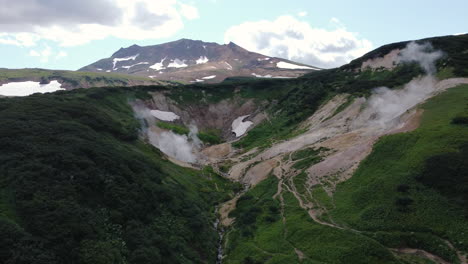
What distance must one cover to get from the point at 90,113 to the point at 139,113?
33.7 m

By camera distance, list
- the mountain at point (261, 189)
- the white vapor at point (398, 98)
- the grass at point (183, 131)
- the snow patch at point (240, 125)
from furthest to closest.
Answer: the snow patch at point (240, 125) < the grass at point (183, 131) < the white vapor at point (398, 98) < the mountain at point (261, 189)

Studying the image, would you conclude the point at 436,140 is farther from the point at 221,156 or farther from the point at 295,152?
the point at 221,156

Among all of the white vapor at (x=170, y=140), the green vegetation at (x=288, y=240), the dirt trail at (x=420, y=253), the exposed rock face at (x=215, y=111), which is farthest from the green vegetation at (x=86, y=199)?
the exposed rock face at (x=215, y=111)

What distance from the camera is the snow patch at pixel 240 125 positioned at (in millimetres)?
112406

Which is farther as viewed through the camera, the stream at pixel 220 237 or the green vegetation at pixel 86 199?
the stream at pixel 220 237

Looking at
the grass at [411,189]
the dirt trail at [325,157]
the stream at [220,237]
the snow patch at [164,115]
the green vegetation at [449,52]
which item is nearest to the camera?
the grass at [411,189]

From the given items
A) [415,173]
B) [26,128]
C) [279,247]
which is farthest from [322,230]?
[26,128]

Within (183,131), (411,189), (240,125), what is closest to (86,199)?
(411,189)

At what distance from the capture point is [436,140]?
143 feet

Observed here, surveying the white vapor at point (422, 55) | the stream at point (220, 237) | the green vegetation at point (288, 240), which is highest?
the white vapor at point (422, 55)

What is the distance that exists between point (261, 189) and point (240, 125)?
62090 mm

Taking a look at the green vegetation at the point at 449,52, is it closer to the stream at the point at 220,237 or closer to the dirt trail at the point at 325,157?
the dirt trail at the point at 325,157

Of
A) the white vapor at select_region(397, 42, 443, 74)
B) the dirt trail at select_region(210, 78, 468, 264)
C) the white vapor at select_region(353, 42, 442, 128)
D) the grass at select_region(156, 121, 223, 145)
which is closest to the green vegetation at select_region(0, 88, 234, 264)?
the dirt trail at select_region(210, 78, 468, 264)

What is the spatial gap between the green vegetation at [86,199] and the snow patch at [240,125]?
1952 inches
